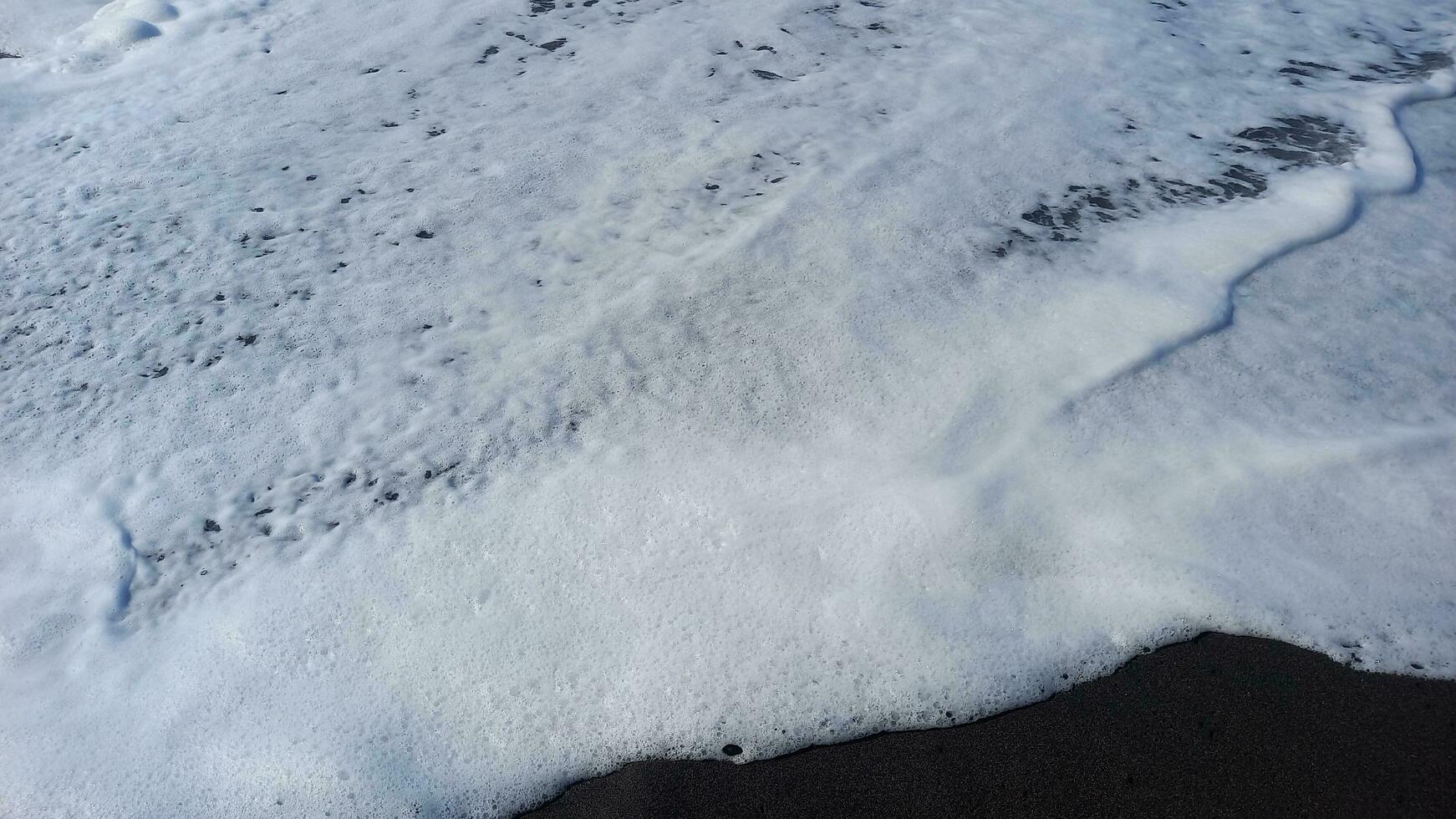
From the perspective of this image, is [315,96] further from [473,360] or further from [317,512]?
[317,512]

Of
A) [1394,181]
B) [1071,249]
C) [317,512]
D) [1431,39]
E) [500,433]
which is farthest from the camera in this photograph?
[1431,39]

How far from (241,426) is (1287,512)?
2825 millimetres

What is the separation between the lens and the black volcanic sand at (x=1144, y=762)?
1795 millimetres

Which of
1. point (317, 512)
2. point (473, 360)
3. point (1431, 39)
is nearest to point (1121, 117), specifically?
point (1431, 39)

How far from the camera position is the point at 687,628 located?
2.14m

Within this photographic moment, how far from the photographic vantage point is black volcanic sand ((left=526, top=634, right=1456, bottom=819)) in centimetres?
179

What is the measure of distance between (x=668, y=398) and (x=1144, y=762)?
1.51m

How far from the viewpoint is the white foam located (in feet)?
6.73

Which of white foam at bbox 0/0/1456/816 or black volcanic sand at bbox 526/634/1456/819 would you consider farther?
white foam at bbox 0/0/1456/816

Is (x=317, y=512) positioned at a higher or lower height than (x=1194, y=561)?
lower

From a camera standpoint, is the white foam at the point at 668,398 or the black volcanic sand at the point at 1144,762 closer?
the black volcanic sand at the point at 1144,762

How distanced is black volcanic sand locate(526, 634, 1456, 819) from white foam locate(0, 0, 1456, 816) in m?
0.07

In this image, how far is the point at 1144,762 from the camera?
1.85 metres

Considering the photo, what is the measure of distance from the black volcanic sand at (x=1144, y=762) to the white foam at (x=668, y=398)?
0.07m
